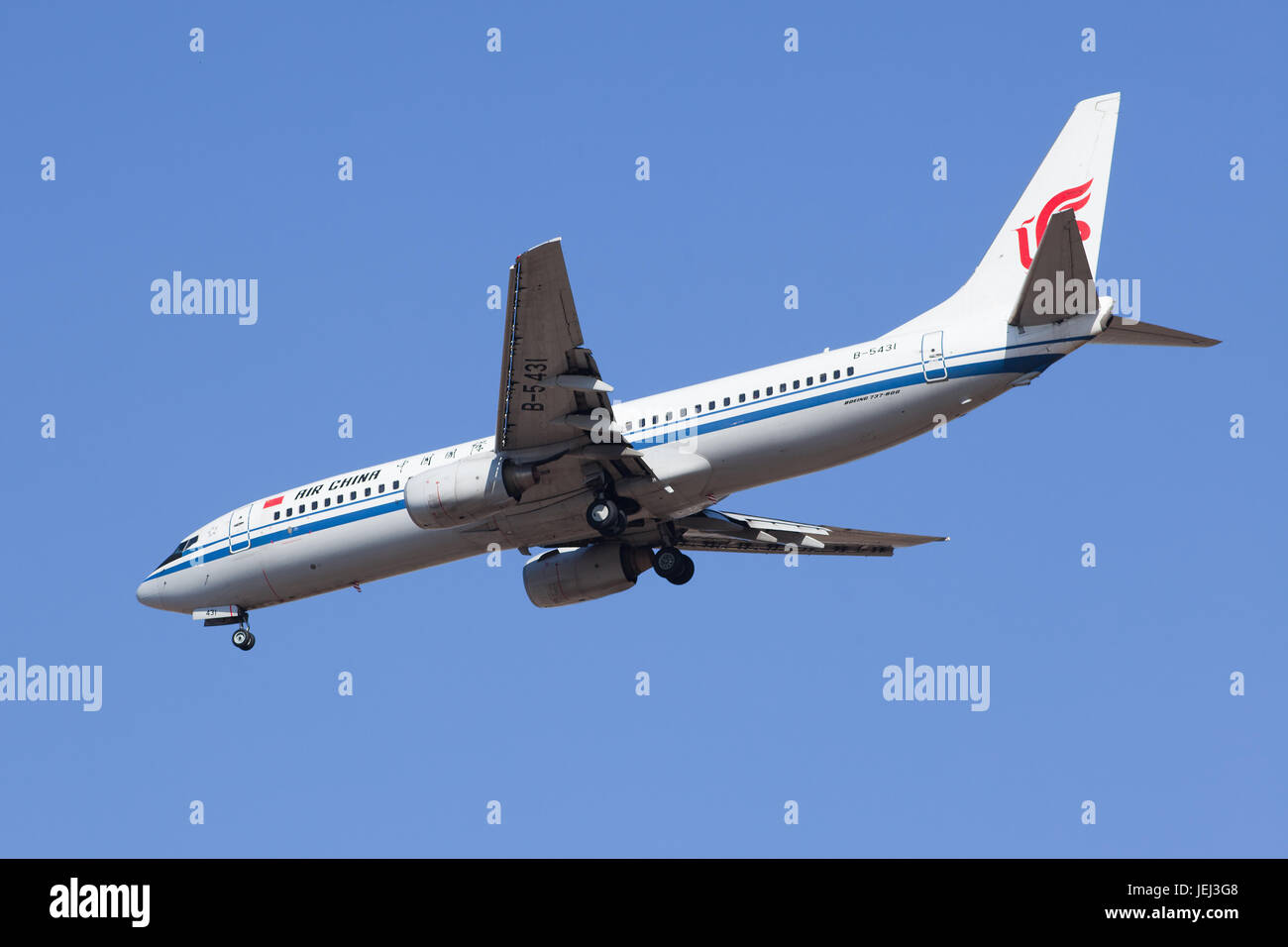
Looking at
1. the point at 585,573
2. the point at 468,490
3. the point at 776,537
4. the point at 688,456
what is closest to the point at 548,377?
the point at 468,490

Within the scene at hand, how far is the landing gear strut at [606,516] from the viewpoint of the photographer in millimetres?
34750

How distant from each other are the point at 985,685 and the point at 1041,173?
1155 cm

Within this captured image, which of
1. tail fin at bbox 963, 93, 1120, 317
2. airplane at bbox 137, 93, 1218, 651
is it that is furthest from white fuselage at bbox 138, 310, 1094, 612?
tail fin at bbox 963, 93, 1120, 317

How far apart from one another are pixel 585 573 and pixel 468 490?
5.71m

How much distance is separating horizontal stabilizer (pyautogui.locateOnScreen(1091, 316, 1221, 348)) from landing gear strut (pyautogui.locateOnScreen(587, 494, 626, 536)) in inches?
404

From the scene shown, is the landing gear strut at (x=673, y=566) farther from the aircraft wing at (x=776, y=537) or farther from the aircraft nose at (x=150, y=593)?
the aircraft nose at (x=150, y=593)

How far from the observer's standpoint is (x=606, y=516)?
34.7m

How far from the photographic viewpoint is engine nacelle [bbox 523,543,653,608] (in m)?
38.7

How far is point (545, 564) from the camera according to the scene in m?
39.3

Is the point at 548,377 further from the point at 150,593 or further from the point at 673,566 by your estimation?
the point at 150,593

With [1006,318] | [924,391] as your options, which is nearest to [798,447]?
[924,391]

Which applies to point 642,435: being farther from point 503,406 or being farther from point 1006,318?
point 1006,318

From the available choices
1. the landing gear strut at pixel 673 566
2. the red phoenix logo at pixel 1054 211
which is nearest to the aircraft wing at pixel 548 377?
the landing gear strut at pixel 673 566

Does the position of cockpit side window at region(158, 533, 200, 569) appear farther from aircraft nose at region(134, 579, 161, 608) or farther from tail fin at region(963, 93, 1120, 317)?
tail fin at region(963, 93, 1120, 317)
